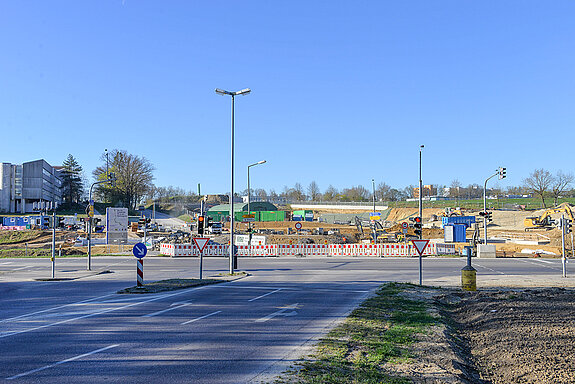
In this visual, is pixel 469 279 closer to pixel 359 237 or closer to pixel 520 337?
→ pixel 520 337

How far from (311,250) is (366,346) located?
35.1 m

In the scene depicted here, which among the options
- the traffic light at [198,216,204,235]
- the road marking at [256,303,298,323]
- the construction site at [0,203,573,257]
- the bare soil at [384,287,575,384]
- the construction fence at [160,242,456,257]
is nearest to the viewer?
the bare soil at [384,287,575,384]

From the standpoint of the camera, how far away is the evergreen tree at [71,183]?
12294 cm

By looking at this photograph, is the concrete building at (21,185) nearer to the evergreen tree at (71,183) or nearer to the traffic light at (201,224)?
the evergreen tree at (71,183)

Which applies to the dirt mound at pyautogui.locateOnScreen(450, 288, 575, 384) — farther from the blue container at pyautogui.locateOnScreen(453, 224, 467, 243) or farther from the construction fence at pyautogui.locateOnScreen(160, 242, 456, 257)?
the blue container at pyautogui.locateOnScreen(453, 224, 467, 243)

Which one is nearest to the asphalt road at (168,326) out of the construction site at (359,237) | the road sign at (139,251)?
the road sign at (139,251)

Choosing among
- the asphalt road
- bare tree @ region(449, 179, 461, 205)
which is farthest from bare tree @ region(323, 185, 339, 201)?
the asphalt road

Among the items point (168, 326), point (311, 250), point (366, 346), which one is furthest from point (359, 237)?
point (366, 346)

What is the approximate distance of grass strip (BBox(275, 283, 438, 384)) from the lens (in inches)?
301

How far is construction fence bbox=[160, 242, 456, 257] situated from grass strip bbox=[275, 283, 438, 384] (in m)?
28.8

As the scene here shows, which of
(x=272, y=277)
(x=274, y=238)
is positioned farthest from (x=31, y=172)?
(x=272, y=277)

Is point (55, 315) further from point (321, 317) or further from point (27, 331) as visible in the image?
point (321, 317)

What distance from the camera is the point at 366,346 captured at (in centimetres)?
974

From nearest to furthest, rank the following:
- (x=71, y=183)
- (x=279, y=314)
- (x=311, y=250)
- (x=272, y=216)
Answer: (x=279, y=314)
(x=311, y=250)
(x=272, y=216)
(x=71, y=183)
